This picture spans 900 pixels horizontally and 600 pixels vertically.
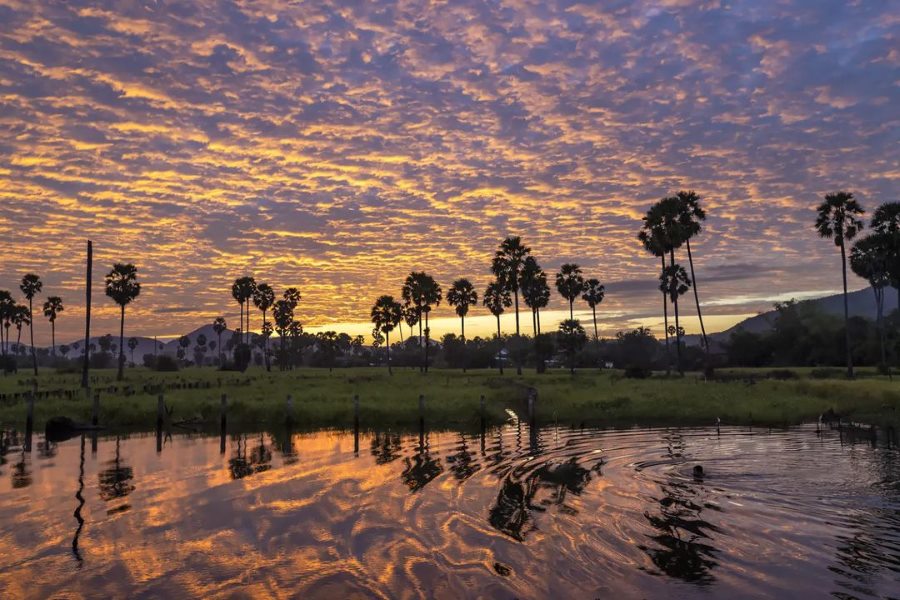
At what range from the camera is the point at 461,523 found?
55.3 ft

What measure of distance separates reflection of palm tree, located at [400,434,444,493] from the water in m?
Answer: 0.11

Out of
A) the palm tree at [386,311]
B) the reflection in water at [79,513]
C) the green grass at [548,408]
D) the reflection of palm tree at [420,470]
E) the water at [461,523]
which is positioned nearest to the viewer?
the water at [461,523]

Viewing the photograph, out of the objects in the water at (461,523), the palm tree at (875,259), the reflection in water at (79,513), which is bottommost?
the water at (461,523)

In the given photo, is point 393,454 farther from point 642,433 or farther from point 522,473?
point 642,433

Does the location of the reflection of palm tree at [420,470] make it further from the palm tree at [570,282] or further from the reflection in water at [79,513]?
the palm tree at [570,282]

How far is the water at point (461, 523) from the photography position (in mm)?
12594

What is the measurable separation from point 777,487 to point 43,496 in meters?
23.7

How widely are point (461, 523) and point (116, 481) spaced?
46.1ft

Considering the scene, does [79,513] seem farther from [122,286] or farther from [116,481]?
[122,286]

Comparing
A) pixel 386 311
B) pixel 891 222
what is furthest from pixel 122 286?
Result: pixel 891 222

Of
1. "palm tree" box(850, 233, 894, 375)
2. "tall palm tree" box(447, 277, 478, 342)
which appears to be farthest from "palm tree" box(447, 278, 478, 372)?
"palm tree" box(850, 233, 894, 375)

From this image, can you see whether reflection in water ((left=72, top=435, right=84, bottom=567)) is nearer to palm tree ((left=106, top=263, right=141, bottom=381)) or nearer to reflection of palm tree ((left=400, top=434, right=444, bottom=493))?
reflection of palm tree ((left=400, top=434, right=444, bottom=493))

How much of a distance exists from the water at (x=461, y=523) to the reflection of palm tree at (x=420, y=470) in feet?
0.36

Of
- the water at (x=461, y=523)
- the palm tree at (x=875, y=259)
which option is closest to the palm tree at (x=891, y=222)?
the palm tree at (x=875, y=259)
